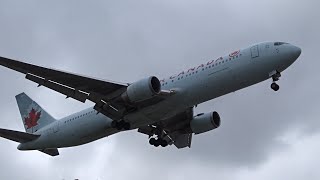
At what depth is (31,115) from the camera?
179 ft

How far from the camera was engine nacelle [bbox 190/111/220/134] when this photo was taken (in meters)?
49.3

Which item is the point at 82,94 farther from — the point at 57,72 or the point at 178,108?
the point at 178,108

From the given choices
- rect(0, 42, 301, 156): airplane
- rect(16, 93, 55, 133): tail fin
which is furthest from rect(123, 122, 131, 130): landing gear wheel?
rect(16, 93, 55, 133): tail fin

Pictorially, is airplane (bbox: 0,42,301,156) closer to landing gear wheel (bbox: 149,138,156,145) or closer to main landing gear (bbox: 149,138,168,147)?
main landing gear (bbox: 149,138,168,147)

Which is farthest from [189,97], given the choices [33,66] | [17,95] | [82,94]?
[17,95]

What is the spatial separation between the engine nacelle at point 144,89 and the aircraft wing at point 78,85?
4.41 feet

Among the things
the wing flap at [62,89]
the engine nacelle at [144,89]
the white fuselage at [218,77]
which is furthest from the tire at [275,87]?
the wing flap at [62,89]

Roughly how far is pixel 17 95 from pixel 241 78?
23.2 meters

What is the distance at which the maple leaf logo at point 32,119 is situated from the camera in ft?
176

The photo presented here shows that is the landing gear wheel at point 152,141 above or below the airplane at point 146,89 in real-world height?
above

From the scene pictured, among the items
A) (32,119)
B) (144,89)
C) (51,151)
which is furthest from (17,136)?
(144,89)

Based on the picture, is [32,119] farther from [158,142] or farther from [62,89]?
[62,89]

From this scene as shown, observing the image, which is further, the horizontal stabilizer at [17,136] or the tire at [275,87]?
the horizontal stabilizer at [17,136]

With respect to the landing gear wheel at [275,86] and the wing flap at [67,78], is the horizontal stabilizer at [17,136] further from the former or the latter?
the landing gear wheel at [275,86]
